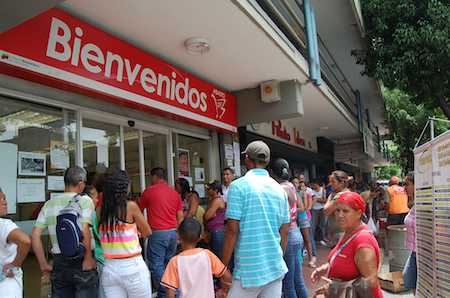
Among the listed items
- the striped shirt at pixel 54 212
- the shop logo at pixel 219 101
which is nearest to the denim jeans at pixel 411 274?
the striped shirt at pixel 54 212

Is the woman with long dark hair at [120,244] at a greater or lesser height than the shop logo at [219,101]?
lesser

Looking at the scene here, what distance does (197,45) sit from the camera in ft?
17.7

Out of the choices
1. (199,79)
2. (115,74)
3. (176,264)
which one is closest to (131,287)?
(176,264)

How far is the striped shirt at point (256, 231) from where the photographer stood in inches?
109

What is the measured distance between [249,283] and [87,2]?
10.6 feet

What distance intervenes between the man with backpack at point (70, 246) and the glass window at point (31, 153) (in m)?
0.88

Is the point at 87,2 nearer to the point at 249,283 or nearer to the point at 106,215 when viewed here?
the point at 106,215

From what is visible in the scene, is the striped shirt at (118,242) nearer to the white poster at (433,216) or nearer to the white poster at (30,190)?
the white poster at (30,190)

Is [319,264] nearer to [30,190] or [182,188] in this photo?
[182,188]

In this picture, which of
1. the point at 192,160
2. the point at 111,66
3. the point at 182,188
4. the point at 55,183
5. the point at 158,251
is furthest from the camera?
the point at 192,160

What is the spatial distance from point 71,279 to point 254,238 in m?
1.55

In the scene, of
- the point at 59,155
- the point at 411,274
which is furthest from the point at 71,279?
the point at 411,274

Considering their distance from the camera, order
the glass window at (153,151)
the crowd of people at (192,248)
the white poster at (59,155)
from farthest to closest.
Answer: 1. the glass window at (153,151)
2. the white poster at (59,155)
3. the crowd of people at (192,248)

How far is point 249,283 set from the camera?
8.91ft
